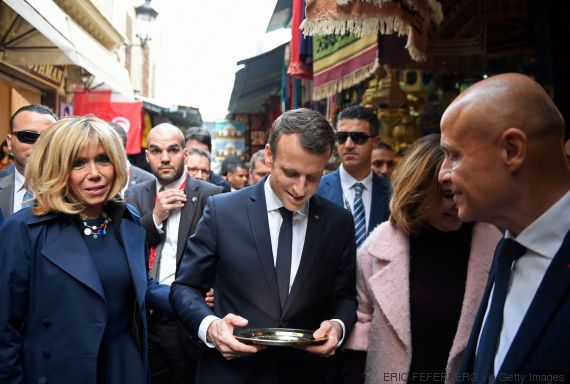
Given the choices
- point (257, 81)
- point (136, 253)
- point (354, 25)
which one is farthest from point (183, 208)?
point (257, 81)

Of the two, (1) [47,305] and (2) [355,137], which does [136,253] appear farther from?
(2) [355,137]

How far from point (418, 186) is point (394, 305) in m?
0.58

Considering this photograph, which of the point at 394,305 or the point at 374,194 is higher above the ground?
the point at 374,194

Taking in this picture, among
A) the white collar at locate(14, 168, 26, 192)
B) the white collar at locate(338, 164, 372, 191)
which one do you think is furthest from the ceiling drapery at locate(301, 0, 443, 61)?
the white collar at locate(14, 168, 26, 192)

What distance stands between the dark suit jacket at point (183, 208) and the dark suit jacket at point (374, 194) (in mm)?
839

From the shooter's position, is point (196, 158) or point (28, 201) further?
point (196, 158)

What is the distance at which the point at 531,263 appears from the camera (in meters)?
1.65

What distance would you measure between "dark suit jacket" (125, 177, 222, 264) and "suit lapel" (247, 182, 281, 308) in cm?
132

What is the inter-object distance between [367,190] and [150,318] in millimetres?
1877

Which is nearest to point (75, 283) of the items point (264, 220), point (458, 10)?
point (264, 220)

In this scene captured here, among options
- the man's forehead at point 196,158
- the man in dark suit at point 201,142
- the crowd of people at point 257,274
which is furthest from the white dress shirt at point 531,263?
the man in dark suit at point 201,142

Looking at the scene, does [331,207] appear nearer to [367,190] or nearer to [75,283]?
[75,283]

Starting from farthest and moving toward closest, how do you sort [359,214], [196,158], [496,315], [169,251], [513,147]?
1. [196,158]
2. [359,214]
3. [169,251]
4. [496,315]
5. [513,147]

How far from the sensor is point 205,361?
264cm
